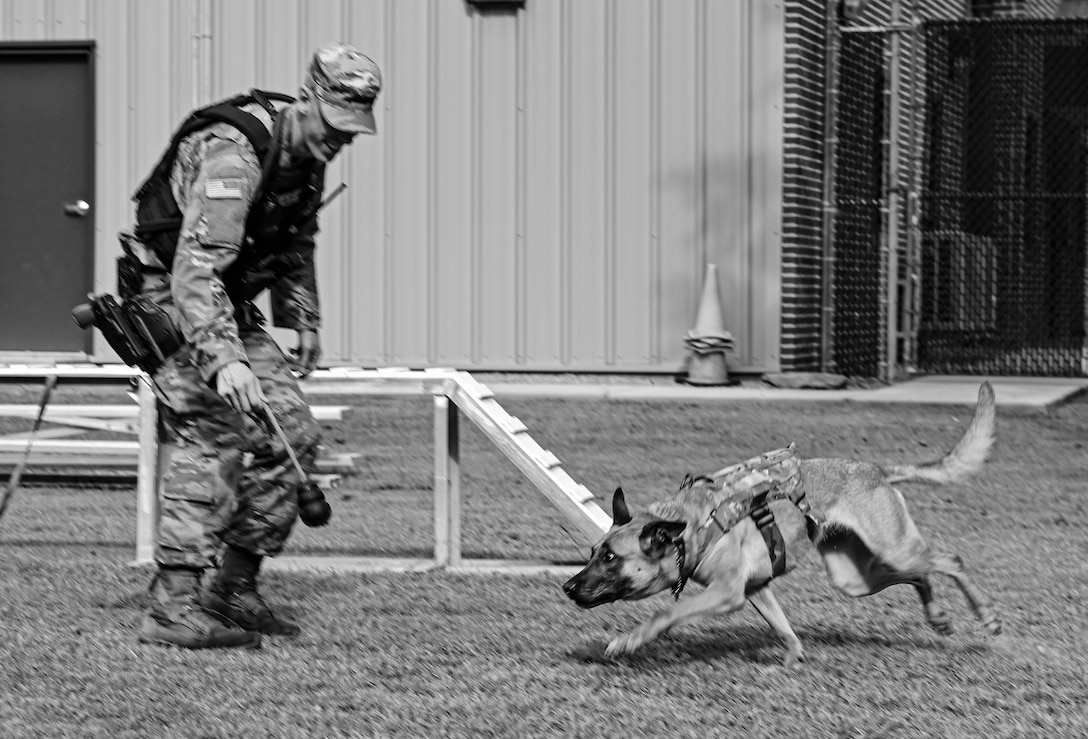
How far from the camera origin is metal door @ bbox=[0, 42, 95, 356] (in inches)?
577

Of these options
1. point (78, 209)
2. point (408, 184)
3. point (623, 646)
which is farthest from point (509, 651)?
point (78, 209)

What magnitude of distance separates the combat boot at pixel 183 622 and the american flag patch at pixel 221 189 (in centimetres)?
121

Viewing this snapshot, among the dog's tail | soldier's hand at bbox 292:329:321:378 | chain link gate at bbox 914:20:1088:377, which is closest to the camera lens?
the dog's tail

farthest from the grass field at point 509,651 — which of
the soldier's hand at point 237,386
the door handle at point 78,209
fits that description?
the door handle at point 78,209

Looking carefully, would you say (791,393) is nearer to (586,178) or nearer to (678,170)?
(678,170)

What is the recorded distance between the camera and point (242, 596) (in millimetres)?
5422

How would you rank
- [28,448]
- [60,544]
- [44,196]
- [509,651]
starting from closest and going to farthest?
[509,651]
[28,448]
[60,544]
[44,196]

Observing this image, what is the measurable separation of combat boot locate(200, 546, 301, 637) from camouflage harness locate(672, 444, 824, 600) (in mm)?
1407

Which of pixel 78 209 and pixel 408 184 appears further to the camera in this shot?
pixel 78 209

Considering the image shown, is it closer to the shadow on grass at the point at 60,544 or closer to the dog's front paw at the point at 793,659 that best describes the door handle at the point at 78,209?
the shadow on grass at the point at 60,544

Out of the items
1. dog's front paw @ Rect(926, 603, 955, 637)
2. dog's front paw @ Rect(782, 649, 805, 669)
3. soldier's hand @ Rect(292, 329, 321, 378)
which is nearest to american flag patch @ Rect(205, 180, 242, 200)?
soldier's hand @ Rect(292, 329, 321, 378)

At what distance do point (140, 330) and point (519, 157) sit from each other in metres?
9.17

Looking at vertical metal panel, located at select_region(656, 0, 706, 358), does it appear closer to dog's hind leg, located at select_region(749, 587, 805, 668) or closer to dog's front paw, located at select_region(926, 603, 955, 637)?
dog's front paw, located at select_region(926, 603, 955, 637)

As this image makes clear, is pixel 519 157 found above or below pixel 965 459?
above
